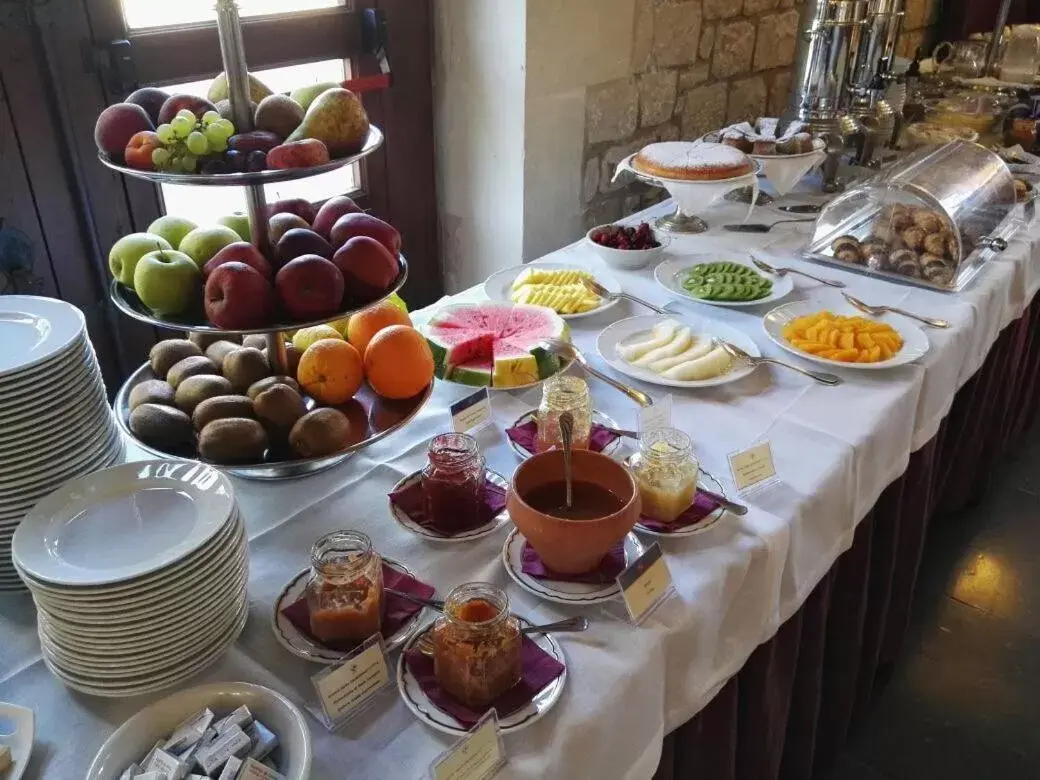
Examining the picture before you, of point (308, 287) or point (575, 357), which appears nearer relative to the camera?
point (308, 287)

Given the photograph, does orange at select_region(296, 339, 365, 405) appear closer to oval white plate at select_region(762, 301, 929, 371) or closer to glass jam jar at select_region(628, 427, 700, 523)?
glass jam jar at select_region(628, 427, 700, 523)

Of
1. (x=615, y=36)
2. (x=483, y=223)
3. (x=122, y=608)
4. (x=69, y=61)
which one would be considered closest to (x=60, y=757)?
(x=122, y=608)

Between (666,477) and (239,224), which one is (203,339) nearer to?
(239,224)

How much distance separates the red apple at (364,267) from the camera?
0.89 m

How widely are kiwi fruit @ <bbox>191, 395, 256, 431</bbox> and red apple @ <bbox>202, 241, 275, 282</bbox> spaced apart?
135 millimetres

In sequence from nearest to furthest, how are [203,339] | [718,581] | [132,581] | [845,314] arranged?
[132,581] < [718,581] < [203,339] < [845,314]

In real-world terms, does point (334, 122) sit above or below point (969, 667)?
above

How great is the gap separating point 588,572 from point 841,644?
670mm

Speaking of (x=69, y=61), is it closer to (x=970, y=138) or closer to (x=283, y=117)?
(x=283, y=117)

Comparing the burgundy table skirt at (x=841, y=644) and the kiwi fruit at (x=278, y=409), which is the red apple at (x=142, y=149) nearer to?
the kiwi fruit at (x=278, y=409)

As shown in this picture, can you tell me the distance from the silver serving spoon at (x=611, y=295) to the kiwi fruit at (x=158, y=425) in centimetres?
75

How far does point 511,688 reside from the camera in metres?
0.70

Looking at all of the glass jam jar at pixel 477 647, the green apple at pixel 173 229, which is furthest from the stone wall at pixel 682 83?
the glass jam jar at pixel 477 647

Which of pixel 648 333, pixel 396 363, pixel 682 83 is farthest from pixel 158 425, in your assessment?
pixel 682 83
